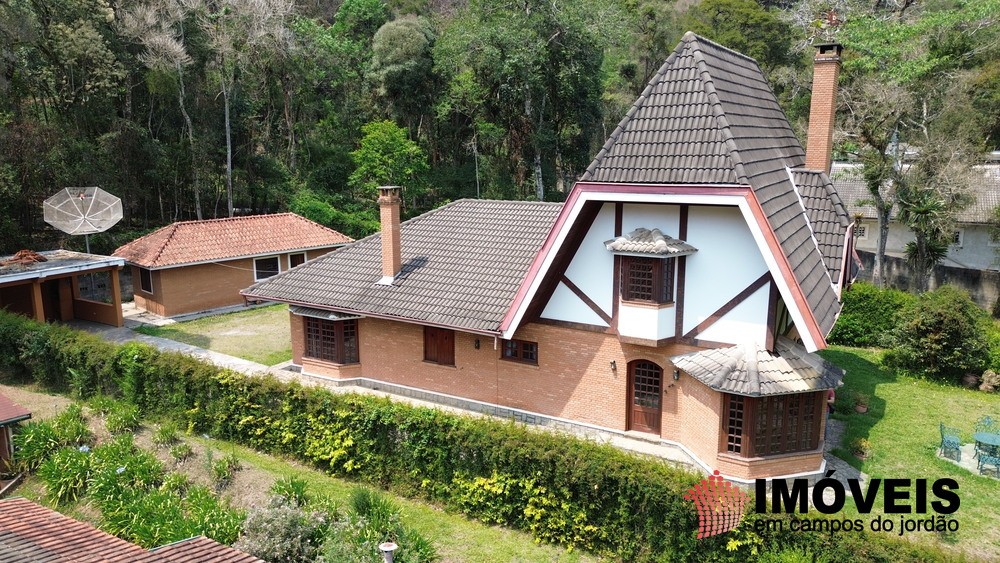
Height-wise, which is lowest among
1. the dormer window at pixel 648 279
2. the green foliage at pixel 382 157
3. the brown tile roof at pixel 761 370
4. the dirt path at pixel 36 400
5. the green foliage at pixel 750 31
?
the dirt path at pixel 36 400

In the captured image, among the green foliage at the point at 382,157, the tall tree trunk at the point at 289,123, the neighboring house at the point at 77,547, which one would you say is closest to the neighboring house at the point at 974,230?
the green foliage at the point at 382,157

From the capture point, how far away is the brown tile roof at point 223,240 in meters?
28.1

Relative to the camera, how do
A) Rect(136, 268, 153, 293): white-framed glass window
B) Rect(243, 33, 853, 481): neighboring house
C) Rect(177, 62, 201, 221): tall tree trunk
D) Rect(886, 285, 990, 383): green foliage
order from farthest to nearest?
Rect(177, 62, 201, 221): tall tree trunk, Rect(136, 268, 153, 293): white-framed glass window, Rect(886, 285, 990, 383): green foliage, Rect(243, 33, 853, 481): neighboring house

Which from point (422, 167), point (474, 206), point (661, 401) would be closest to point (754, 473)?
point (661, 401)

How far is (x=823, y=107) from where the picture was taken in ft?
54.4

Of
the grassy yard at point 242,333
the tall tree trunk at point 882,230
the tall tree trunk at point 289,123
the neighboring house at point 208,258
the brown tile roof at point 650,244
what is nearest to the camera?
the brown tile roof at point 650,244

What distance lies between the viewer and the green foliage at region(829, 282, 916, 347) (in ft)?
77.8

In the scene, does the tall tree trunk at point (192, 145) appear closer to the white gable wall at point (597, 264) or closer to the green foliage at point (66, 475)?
the green foliage at point (66, 475)

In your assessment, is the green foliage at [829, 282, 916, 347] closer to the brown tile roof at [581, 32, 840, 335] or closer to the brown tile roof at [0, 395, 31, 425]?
the brown tile roof at [581, 32, 840, 335]

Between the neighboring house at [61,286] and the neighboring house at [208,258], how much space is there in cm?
168

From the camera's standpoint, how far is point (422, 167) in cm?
4206

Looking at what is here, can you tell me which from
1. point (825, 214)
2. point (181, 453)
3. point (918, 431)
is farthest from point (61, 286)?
point (918, 431)

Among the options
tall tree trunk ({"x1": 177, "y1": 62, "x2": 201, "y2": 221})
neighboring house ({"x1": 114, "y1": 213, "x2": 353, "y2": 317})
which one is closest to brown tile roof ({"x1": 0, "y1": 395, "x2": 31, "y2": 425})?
neighboring house ({"x1": 114, "y1": 213, "x2": 353, "y2": 317})

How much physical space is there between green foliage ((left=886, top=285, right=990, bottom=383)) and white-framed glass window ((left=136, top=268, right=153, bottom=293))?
28484 mm
